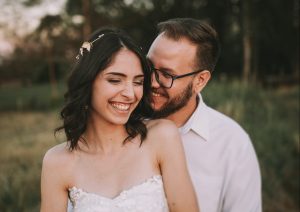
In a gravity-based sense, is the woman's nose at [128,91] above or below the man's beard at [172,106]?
above

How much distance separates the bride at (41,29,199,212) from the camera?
2377mm

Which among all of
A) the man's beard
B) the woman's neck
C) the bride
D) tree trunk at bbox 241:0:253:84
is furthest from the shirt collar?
tree trunk at bbox 241:0:253:84

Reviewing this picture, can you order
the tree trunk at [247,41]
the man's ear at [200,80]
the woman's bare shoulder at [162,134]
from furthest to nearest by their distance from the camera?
the tree trunk at [247,41], the man's ear at [200,80], the woman's bare shoulder at [162,134]

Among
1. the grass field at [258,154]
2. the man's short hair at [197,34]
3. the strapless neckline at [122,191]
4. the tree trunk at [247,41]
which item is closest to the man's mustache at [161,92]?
the man's short hair at [197,34]

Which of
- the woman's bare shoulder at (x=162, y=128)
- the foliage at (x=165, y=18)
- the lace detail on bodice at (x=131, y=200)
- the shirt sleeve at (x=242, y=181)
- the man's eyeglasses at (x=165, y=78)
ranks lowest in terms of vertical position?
the foliage at (x=165, y=18)

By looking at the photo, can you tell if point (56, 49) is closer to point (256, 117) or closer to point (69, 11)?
point (69, 11)

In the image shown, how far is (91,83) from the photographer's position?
2469 millimetres

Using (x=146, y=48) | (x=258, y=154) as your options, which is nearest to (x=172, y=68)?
(x=258, y=154)

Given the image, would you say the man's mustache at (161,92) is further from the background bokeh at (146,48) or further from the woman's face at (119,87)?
the background bokeh at (146,48)

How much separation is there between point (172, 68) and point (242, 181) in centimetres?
99

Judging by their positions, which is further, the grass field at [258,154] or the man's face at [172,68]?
the grass field at [258,154]

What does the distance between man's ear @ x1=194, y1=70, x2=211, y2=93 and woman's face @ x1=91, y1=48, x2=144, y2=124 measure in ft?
2.60

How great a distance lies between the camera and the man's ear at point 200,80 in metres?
3.16

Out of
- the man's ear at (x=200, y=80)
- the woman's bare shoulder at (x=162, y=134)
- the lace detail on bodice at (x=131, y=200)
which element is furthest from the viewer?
the man's ear at (x=200, y=80)
